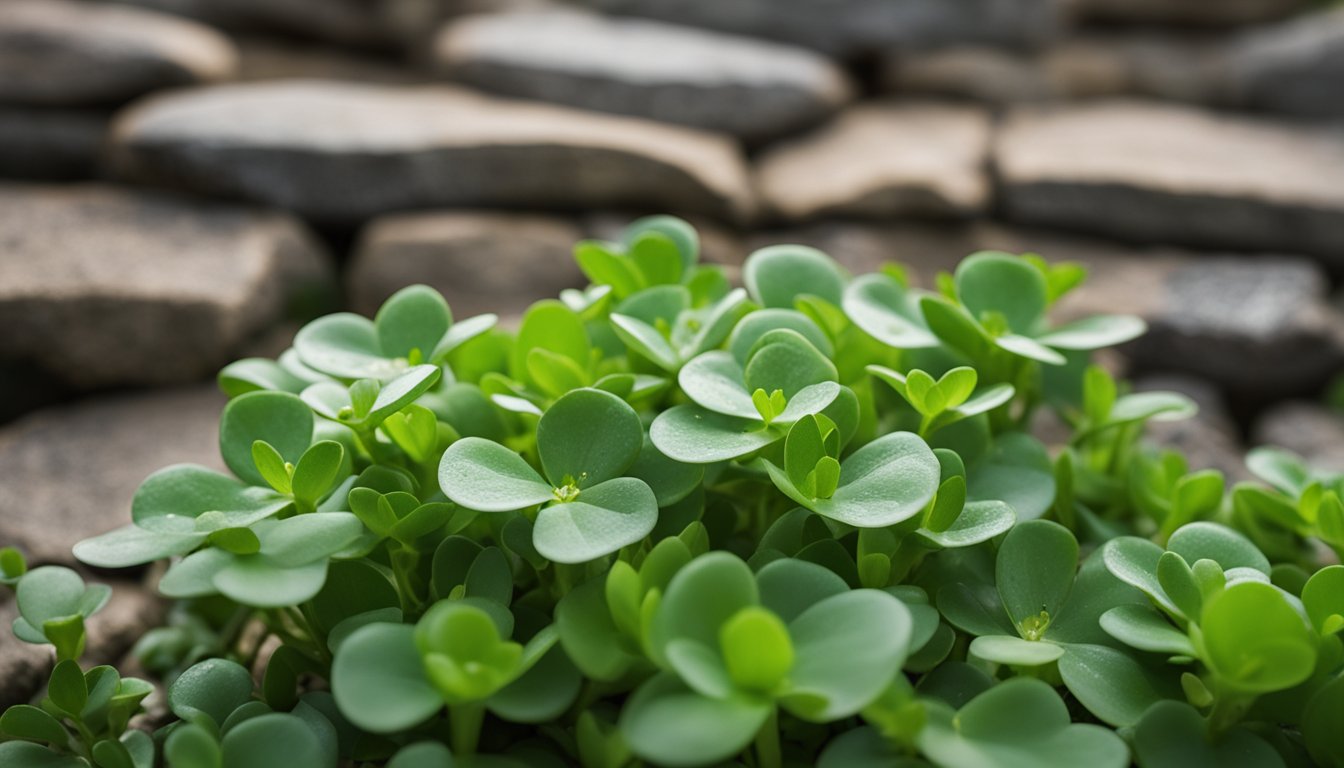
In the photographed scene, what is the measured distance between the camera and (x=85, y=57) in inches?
76.8

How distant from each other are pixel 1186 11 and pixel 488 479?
2.74 meters

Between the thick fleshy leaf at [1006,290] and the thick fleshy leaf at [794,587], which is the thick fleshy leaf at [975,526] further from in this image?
the thick fleshy leaf at [1006,290]

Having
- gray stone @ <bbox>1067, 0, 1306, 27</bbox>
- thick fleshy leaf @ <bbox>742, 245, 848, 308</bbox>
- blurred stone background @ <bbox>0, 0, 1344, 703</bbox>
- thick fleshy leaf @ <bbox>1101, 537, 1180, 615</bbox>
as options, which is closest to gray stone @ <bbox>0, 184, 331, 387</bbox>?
blurred stone background @ <bbox>0, 0, 1344, 703</bbox>

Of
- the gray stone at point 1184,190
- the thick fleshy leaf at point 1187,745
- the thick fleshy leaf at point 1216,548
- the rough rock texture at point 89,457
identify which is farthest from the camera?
the gray stone at point 1184,190

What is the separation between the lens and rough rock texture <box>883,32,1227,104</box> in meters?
2.49

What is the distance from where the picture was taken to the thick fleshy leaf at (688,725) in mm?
519

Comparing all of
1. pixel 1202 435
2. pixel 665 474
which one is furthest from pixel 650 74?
pixel 665 474

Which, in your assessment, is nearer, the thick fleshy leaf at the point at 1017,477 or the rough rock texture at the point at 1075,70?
the thick fleshy leaf at the point at 1017,477

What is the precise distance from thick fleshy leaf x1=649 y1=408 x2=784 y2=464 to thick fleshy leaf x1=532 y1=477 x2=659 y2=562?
0.11ft

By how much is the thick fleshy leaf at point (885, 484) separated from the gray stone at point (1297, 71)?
2203 mm

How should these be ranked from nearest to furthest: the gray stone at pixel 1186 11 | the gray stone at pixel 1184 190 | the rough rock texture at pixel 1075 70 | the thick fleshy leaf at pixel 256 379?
the thick fleshy leaf at pixel 256 379 → the gray stone at pixel 1184 190 → the rough rock texture at pixel 1075 70 → the gray stone at pixel 1186 11

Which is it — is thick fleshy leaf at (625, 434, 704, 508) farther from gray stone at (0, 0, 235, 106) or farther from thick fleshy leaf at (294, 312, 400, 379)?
gray stone at (0, 0, 235, 106)

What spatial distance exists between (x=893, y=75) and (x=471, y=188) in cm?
120

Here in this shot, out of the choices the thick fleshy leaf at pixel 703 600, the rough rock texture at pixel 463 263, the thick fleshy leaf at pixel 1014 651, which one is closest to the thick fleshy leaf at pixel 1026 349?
the thick fleshy leaf at pixel 1014 651
